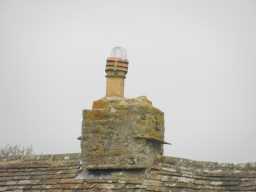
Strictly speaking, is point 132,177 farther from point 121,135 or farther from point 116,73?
point 116,73

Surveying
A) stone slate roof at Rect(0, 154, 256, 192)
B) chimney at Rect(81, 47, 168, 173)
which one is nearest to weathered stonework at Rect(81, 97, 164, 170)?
chimney at Rect(81, 47, 168, 173)

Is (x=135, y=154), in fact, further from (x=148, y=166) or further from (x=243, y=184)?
(x=243, y=184)

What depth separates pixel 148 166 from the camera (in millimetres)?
16031

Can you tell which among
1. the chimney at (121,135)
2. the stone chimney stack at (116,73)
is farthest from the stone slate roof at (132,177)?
the stone chimney stack at (116,73)

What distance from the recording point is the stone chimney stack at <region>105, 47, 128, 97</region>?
55.7 feet

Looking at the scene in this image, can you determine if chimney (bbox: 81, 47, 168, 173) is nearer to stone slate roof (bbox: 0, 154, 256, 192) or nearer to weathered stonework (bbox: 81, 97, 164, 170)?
weathered stonework (bbox: 81, 97, 164, 170)

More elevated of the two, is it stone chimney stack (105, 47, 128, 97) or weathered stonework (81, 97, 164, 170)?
stone chimney stack (105, 47, 128, 97)

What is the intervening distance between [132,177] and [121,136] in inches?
30.7

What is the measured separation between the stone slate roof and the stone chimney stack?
1.46 meters

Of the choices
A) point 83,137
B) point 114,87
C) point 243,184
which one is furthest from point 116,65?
point 243,184

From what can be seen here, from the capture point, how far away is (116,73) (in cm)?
1702

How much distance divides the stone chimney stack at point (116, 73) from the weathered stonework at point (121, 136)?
0.55 m

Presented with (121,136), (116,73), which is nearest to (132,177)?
(121,136)

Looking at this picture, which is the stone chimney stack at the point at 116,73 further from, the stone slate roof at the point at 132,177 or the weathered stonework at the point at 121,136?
the stone slate roof at the point at 132,177
